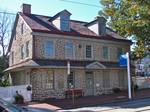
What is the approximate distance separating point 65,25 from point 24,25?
4002 mm

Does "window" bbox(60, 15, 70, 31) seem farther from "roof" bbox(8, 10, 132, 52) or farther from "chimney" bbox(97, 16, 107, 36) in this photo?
"chimney" bbox(97, 16, 107, 36)

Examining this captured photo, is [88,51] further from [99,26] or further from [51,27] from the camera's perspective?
[51,27]

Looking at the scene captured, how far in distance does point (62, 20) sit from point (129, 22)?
6565mm

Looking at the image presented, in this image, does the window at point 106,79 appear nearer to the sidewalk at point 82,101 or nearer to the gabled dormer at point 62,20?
the sidewalk at point 82,101

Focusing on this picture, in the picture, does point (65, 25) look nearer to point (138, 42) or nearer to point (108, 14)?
point (108, 14)

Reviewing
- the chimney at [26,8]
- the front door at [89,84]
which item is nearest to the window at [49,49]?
the front door at [89,84]

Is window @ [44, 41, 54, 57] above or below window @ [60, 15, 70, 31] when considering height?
below

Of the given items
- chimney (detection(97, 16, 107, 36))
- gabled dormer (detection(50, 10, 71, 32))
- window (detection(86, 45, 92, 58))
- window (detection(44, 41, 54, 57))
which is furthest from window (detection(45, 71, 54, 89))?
chimney (detection(97, 16, 107, 36))

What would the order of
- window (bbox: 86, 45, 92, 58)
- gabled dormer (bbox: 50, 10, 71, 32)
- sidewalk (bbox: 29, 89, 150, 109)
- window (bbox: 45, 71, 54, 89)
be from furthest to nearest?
window (bbox: 86, 45, 92, 58) < gabled dormer (bbox: 50, 10, 71, 32) < window (bbox: 45, 71, 54, 89) < sidewalk (bbox: 29, 89, 150, 109)

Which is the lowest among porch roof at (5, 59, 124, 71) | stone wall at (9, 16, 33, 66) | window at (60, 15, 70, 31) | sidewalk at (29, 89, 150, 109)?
sidewalk at (29, 89, 150, 109)

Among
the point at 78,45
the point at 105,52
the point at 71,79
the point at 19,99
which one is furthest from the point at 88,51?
the point at 19,99

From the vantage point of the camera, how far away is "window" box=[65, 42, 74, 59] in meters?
31.6

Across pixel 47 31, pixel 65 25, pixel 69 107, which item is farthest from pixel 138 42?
pixel 69 107

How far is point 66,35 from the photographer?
1234 inches
